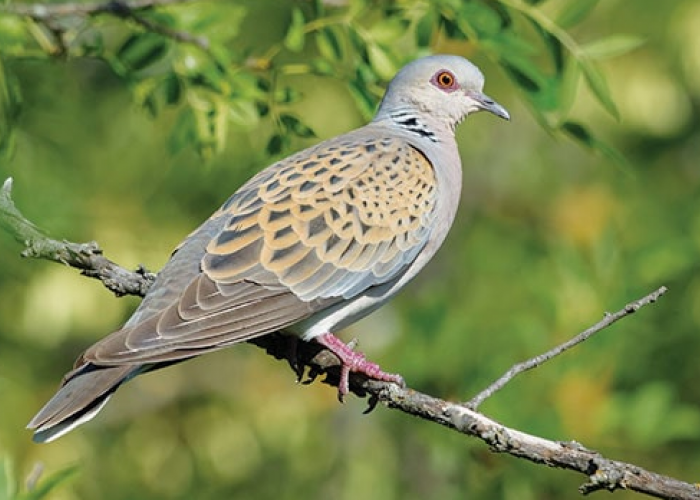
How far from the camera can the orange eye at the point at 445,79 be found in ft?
16.6

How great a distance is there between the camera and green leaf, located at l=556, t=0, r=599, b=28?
4527 mm

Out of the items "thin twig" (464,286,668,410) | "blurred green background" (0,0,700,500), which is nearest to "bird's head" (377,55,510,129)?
"blurred green background" (0,0,700,500)

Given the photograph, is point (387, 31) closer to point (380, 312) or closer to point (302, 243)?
point (302, 243)

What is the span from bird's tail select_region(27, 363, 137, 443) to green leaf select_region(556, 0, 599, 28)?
1815 mm

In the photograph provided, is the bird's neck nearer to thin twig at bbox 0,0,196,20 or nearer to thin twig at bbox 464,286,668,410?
thin twig at bbox 0,0,196,20

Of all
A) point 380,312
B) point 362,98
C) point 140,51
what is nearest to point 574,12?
point 362,98

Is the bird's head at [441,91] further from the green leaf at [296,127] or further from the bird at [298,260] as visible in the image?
the green leaf at [296,127]

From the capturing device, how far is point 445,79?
16.6 feet

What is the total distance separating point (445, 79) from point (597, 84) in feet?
2.64

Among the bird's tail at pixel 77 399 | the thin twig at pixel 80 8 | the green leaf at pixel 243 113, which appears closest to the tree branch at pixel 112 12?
the thin twig at pixel 80 8

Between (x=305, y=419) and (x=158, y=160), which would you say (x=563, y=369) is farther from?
(x=158, y=160)

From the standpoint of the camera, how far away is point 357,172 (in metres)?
4.50

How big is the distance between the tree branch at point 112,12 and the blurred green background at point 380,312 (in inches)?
8.8

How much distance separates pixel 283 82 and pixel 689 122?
3814 millimetres
